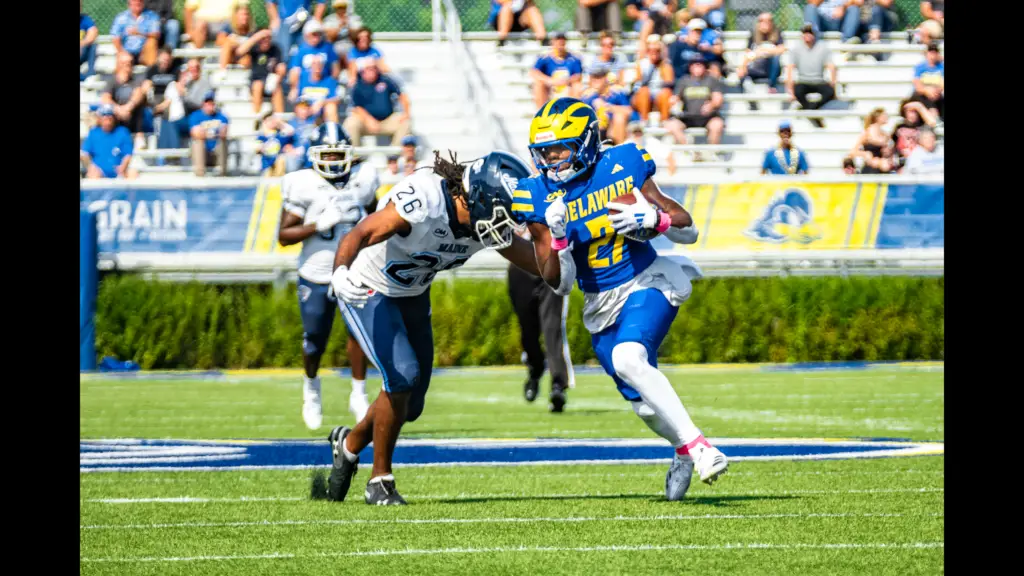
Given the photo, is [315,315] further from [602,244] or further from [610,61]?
[610,61]

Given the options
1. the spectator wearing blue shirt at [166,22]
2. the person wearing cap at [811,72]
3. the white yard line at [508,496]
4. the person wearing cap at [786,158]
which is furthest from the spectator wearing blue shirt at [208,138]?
the white yard line at [508,496]

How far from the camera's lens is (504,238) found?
24.4ft

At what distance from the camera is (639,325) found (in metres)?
7.70

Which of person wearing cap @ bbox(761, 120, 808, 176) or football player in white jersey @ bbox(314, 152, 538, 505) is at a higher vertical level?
football player in white jersey @ bbox(314, 152, 538, 505)

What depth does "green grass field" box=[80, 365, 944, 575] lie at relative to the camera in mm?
5863

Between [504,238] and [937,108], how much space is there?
14940 millimetres

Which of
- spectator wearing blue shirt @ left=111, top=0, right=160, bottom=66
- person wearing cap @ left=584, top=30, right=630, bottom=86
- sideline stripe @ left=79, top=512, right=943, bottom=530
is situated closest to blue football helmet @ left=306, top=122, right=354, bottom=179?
sideline stripe @ left=79, top=512, right=943, bottom=530

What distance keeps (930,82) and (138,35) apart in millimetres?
10618

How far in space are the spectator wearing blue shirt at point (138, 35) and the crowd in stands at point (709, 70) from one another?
4713 millimetres

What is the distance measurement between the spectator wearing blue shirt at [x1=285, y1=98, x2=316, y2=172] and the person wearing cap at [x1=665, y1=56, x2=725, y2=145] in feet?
15.4

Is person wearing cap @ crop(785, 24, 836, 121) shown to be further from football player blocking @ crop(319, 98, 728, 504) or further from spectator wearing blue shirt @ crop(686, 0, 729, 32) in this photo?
football player blocking @ crop(319, 98, 728, 504)

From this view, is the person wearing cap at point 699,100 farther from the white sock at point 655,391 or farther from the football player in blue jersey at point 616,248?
the white sock at point 655,391

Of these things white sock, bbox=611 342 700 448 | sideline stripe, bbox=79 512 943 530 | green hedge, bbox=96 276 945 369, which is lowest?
green hedge, bbox=96 276 945 369

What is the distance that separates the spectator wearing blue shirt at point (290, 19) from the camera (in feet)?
71.7
